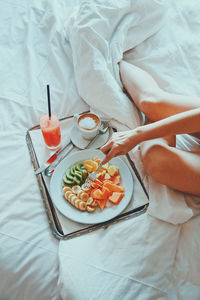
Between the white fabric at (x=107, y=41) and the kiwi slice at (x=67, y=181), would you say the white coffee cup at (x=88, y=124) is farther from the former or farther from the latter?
the kiwi slice at (x=67, y=181)

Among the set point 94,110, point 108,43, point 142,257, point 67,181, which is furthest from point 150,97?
point 142,257

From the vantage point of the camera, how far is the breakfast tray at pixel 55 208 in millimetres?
863

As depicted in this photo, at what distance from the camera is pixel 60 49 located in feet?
4.22

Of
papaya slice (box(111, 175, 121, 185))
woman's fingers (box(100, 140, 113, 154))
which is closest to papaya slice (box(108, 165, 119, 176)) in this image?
papaya slice (box(111, 175, 121, 185))

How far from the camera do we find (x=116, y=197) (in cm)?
90

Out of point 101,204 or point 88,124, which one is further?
point 88,124

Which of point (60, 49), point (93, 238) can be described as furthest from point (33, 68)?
point (93, 238)

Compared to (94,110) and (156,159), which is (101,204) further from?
(94,110)

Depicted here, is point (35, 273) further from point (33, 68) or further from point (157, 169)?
point (33, 68)

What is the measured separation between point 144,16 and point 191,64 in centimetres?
34

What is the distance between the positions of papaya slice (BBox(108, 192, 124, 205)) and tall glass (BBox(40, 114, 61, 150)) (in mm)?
319

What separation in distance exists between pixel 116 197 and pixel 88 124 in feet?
1.07

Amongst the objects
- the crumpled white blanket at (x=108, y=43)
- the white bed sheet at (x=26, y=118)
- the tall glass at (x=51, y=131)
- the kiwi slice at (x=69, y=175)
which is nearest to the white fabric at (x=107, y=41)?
the crumpled white blanket at (x=108, y=43)

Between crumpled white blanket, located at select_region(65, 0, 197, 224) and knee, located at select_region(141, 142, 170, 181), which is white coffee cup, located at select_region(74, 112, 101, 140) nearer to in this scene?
crumpled white blanket, located at select_region(65, 0, 197, 224)
